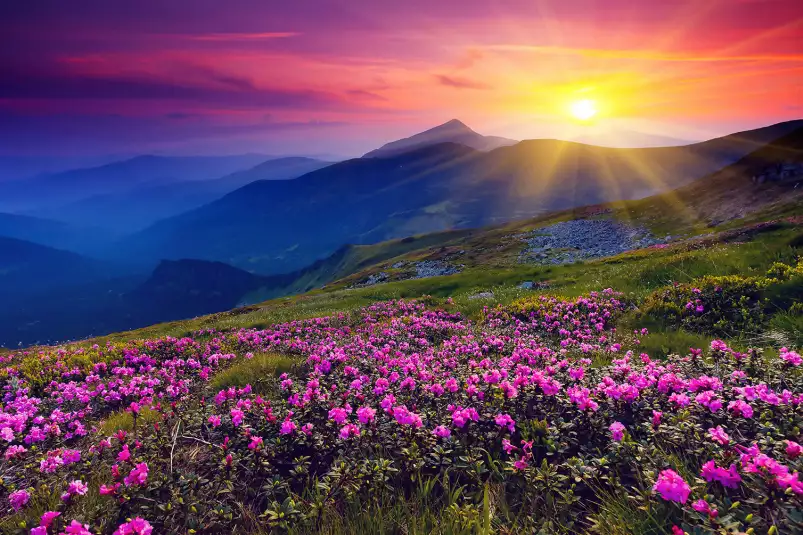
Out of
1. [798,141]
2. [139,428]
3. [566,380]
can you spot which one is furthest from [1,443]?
[798,141]

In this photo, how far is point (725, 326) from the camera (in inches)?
357

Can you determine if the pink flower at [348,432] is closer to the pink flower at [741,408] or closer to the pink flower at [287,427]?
the pink flower at [287,427]

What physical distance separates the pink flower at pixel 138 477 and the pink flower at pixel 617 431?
4847mm

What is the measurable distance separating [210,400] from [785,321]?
1183 cm

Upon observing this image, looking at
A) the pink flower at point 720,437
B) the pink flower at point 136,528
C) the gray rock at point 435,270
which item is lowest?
the gray rock at point 435,270

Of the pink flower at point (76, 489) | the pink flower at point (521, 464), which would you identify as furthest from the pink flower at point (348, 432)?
the pink flower at point (76, 489)

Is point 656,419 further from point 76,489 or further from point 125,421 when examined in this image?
point 125,421

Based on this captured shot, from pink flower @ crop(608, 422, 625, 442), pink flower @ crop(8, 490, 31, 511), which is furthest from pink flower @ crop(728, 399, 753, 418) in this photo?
pink flower @ crop(8, 490, 31, 511)

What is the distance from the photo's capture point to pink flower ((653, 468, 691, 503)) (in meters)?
2.79

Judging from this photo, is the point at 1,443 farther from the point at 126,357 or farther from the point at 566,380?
the point at 566,380

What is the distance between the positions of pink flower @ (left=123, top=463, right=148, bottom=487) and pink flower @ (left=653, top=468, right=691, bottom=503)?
463cm

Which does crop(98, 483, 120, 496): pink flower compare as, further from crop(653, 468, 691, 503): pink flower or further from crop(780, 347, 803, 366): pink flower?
crop(780, 347, 803, 366): pink flower

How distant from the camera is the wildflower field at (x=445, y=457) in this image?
317 cm

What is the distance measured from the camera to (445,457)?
4129 mm
